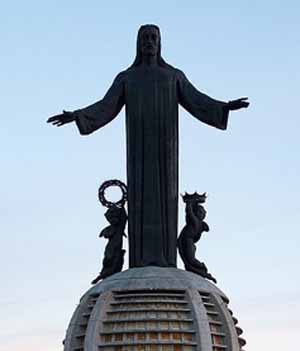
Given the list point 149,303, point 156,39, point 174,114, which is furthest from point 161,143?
point 149,303

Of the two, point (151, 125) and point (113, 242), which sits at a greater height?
point (151, 125)

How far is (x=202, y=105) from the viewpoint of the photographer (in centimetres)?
2372

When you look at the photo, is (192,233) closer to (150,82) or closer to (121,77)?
(150,82)

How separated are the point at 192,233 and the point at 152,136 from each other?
8.08 feet

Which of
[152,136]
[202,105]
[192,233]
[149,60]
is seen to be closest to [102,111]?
[152,136]

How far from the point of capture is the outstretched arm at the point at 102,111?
76.6 ft

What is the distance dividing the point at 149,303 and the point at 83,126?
4.70 metres

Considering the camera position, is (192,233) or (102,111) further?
(102,111)

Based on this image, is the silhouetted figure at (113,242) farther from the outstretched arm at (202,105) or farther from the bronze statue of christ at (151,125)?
the outstretched arm at (202,105)

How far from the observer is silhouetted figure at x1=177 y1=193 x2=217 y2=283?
2305 centimetres

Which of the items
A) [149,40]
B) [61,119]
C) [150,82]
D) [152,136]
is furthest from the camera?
[149,40]

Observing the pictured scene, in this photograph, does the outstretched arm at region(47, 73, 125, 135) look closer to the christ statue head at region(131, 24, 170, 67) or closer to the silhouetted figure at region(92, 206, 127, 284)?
the christ statue head at region(131, 24, 170, 67)

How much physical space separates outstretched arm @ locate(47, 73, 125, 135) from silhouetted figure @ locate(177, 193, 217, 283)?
2672 millimetres

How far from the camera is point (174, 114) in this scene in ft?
77.4
